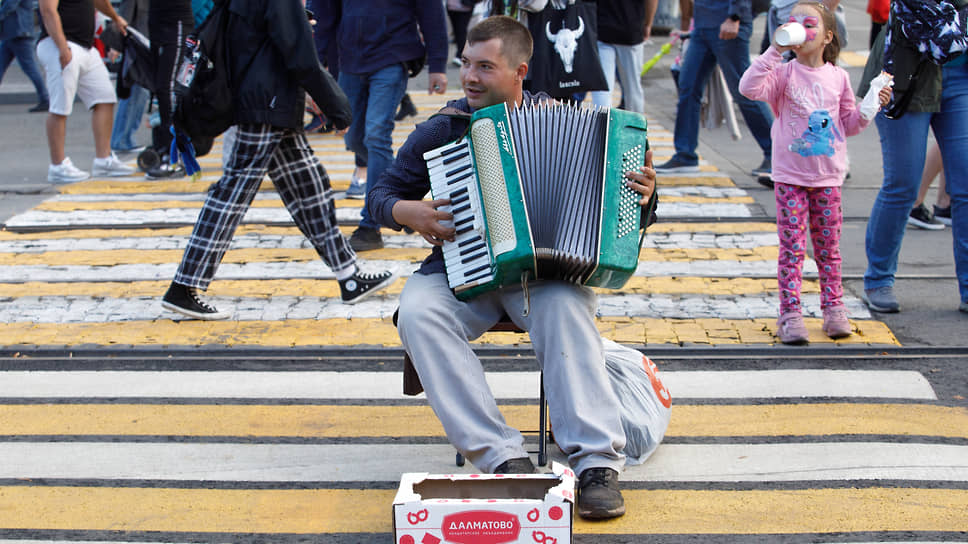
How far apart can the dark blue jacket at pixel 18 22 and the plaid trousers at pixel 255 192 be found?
793 cm

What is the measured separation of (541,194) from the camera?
11.3ft

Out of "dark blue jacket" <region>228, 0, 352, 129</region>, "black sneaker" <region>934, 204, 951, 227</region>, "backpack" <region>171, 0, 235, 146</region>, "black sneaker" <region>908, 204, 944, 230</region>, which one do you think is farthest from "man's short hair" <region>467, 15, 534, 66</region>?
"black sneaker" <region>934, 204, 951, 227</region>

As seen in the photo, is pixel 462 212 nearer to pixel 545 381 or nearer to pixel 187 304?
pixel 545 381

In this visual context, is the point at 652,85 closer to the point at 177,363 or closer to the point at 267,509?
the point at 177,363

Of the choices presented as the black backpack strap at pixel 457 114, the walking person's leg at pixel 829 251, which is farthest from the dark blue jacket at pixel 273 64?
the walking person's leg at pixel 829 251

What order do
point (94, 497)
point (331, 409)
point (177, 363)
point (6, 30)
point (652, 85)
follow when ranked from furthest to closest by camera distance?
point (652, 85)
point (6, 30)
point (177, 363)
point (331, 409)
point (94, 497)

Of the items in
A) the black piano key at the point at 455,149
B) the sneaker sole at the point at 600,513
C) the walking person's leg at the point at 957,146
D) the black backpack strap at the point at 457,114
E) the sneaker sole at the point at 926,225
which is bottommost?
the sneaker sole at the point at 926,225

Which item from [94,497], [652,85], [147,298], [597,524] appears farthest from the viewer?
[652,85]

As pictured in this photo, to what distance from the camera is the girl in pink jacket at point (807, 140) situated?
4.73 metres

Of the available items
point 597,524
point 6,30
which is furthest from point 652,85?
point 597,524

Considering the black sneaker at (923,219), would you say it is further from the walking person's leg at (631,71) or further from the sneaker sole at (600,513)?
the sneaker sole at (600,513)

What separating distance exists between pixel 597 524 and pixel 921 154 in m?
2.85

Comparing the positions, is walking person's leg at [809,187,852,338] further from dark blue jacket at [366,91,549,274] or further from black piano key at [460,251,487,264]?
black piano key at [460,251,487,264]

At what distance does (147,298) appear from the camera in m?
5.74
